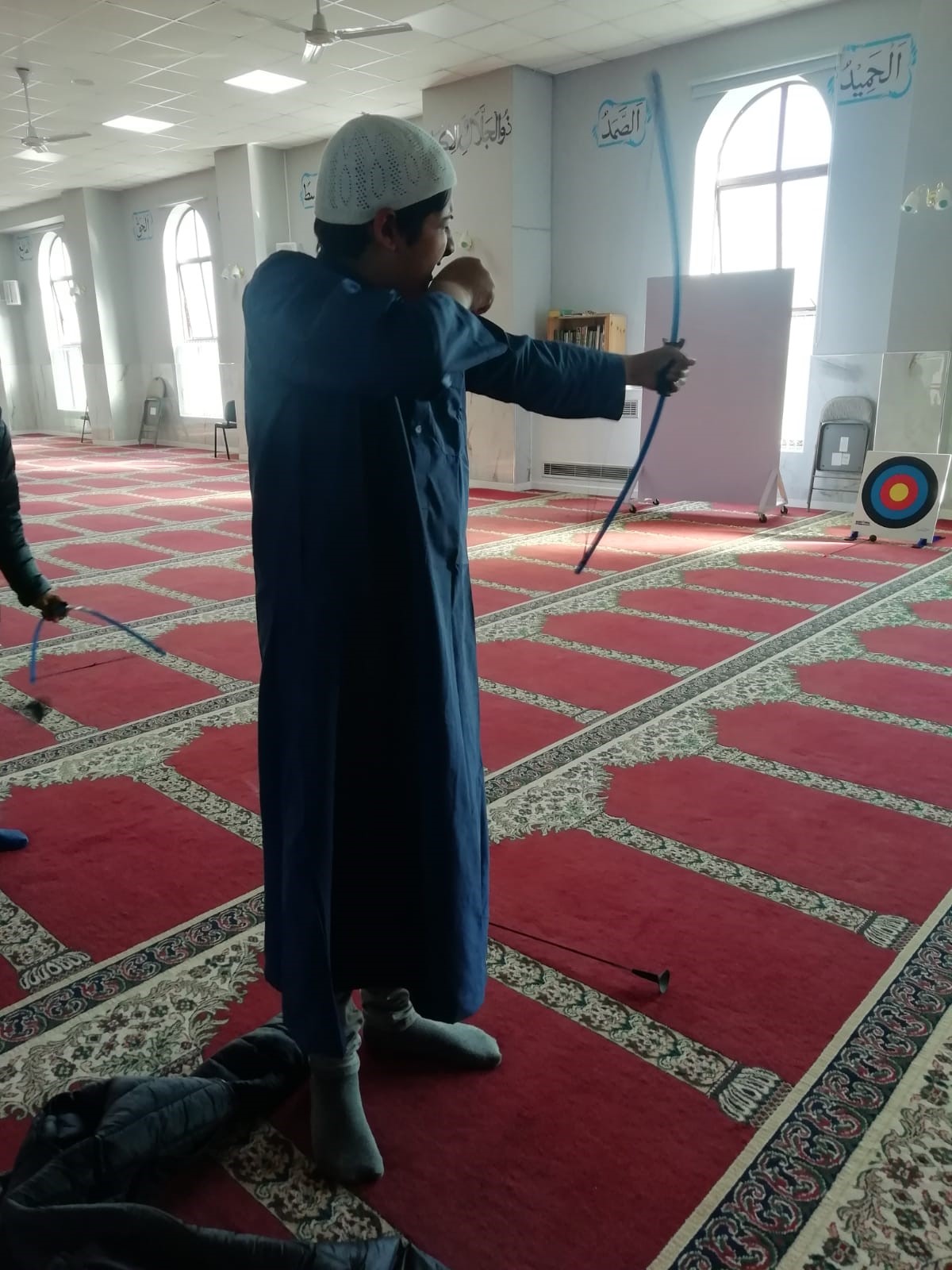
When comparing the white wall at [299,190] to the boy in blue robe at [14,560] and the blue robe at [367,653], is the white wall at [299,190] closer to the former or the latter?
the boy in blue robe at [14,560]

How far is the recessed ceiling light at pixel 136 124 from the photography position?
30.1 ft

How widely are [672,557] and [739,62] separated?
156 inches

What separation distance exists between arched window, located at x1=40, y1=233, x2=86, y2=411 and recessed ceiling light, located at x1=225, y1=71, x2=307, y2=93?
304 inches

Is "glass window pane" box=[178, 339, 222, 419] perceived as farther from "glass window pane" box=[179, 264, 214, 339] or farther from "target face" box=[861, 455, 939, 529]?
"target face" box=[861, 455, 939, 529]

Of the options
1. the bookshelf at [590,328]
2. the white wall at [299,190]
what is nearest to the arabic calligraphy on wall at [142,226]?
the white wall at [299,190]

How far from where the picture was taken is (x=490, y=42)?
6.96m

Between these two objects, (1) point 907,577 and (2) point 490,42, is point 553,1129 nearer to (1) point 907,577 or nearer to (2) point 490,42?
(1) point 907,577

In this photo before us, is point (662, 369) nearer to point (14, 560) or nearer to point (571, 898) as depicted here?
point (571, 898)

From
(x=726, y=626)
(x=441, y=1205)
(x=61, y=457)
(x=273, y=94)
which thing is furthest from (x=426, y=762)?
(x=61, y=457)

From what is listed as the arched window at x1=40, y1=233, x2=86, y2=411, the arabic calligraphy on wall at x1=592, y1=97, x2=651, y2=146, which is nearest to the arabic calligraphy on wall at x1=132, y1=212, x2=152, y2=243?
the arched window at x1=40, y1=233, x2=86, y2=411

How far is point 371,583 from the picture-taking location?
114cm

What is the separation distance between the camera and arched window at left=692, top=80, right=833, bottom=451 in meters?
6.84

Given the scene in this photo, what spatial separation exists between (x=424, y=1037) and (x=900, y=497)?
5.26 meters

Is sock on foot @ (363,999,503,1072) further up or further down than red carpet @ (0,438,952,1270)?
further up
